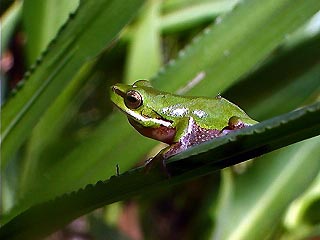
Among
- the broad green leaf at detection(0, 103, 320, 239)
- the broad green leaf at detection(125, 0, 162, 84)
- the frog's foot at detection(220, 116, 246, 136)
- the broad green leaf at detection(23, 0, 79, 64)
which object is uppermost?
the broad green leaf at detection(125, 0, 162, 84)

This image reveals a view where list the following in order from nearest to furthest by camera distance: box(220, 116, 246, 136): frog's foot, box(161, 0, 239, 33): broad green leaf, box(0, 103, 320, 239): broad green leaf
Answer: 1. box(0, 103, 320, 239): broad green leaf
2. box(220, 116, 246, 136): frog's foot
3. box(161, 0, 239, 33): broad green leaf

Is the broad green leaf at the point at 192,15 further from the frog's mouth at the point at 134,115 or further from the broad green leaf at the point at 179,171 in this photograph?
the broad green leaf at the point at 179,171

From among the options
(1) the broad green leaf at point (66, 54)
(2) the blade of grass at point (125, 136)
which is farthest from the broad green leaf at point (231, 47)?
(1) the broad green leaf at point (66, 54)

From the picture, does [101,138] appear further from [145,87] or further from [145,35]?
[145,35]

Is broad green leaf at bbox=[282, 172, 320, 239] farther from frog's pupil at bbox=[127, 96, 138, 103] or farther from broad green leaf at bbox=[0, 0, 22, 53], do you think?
broad green leaf at bbox=[0, 0, 22, 53]

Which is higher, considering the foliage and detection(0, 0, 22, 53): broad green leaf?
detection(0, 0, 22, 53): broad green leaf

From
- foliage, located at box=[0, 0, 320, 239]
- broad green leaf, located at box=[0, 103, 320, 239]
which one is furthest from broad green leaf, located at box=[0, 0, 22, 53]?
broad green leaf, located at box=[0, 103, 320, 239]

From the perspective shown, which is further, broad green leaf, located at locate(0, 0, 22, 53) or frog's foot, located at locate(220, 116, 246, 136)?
broad green leaf, located at locate(0, 0, 22, 53)
